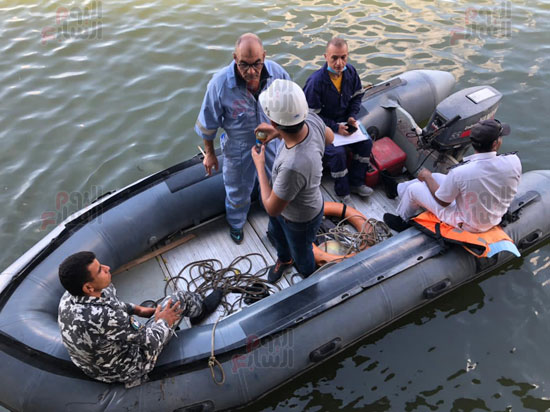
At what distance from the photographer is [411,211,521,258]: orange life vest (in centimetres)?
308

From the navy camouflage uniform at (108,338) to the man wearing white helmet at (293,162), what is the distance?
0.93 metres

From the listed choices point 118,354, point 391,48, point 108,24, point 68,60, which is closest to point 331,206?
point 118,354

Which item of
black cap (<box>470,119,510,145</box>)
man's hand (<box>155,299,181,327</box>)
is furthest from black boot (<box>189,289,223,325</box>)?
black cap (<box>470,119,510,145</box>)

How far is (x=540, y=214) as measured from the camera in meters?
3.49

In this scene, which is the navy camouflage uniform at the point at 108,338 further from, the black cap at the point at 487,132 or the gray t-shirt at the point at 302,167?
the black cap at the point at 487,132

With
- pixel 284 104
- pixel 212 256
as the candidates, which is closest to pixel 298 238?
pixel 284 104

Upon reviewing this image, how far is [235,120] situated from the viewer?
2967mm

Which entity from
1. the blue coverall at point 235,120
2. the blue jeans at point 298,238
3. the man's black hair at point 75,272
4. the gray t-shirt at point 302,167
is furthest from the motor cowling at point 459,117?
the man's black hair at point 75,272

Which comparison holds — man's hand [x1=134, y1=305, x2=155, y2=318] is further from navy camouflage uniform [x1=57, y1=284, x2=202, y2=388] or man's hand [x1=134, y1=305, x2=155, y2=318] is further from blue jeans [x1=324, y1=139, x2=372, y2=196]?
blue jeans [x1=324, y1=139, x2=372, y2=196]

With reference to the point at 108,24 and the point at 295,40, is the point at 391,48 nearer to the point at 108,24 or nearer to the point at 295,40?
the point at 295,40

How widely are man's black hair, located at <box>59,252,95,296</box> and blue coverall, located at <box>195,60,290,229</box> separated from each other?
1213 mm

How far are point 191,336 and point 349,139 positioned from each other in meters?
1.92

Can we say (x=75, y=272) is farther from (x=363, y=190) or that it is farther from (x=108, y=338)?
(x=363, y=190)

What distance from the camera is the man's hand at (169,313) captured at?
2.67 metres
